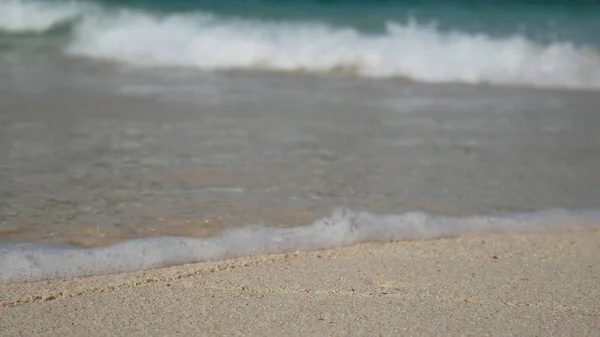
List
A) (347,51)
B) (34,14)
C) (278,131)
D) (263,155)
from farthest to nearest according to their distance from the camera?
(34,14)
(347,51)
(278,131)
(263,155)

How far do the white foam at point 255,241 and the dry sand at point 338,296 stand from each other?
87mm

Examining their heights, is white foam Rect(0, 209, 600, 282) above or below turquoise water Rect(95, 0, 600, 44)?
below

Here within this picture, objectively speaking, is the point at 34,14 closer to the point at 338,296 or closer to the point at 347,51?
the point at 347,51

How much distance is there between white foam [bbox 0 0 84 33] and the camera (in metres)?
9.97

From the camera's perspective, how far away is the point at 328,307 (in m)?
2.47

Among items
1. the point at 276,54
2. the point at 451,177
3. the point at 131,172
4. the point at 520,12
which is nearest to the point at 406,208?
the point at 451,177

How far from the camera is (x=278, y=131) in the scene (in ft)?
16.8

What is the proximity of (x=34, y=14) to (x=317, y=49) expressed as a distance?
381 cm

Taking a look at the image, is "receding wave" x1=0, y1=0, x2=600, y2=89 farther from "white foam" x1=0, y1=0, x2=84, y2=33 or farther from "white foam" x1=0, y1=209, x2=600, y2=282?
"white foam" x1=0, y1=209, x2=600, y2=282

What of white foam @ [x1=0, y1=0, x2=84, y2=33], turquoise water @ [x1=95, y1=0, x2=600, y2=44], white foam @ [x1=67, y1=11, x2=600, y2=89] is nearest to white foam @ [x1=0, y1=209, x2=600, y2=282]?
white foam @ [x1=67, y1=11, x2=600, y2=89]

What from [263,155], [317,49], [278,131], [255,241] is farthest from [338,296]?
[317,49]

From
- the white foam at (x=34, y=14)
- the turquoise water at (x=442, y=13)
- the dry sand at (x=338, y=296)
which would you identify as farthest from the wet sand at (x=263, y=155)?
the white foam at (x=34, y=14)

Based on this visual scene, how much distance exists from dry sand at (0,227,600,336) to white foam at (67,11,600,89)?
5.21m

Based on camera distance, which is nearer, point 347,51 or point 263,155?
point 263,155
